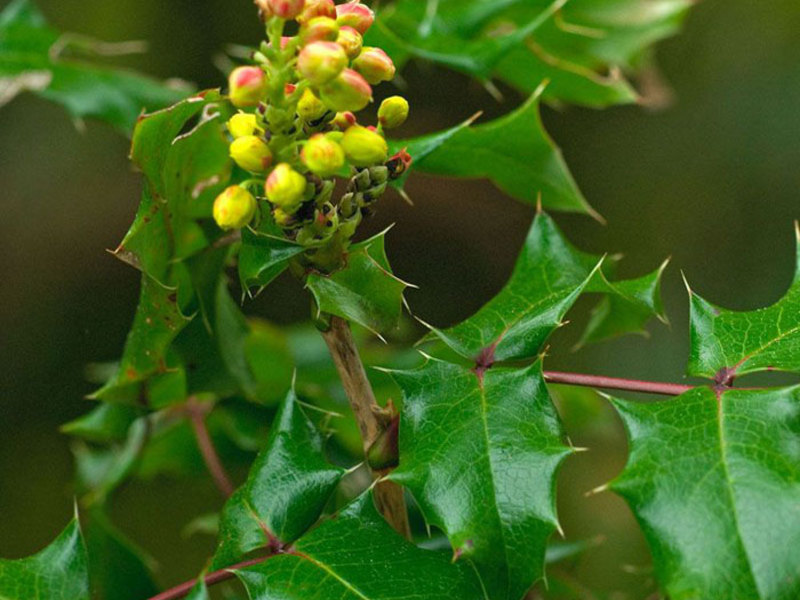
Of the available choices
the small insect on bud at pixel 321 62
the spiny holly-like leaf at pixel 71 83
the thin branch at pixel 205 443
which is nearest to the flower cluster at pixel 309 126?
the small insect on bud at pixel 321 62

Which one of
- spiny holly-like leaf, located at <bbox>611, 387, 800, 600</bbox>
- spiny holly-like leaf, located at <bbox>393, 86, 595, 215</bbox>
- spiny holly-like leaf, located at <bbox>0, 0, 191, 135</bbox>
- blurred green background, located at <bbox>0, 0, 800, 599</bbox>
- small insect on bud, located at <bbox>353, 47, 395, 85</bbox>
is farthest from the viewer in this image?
blurred green background, located at <bbox>0, 0, 800, 599</bbox>

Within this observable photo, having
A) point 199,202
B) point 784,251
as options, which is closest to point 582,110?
point 784,251

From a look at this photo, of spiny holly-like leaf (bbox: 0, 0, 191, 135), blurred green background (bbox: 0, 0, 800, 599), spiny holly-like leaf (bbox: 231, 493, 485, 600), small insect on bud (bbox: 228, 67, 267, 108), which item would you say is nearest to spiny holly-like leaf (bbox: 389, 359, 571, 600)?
spiny holly-like leaf (bbox: 231, 493, 485, 600)

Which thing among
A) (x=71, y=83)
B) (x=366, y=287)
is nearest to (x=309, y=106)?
(x=366, y=287)

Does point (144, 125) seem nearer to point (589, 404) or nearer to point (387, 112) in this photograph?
point (387, 112)

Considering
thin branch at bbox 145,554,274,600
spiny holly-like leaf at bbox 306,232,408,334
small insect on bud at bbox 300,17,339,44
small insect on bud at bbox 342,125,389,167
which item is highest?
small insect on bud at bbox 300,17,339,44

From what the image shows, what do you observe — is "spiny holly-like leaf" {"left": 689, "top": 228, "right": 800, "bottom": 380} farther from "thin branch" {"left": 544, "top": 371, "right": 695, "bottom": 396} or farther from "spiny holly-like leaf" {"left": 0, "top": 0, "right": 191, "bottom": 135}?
"spiny holly-like leaf" {"left": 0, "top": 0, "right": 191, "bottom": 135}

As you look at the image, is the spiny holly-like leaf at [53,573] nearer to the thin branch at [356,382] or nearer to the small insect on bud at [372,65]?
the thin branch at [356,382]
